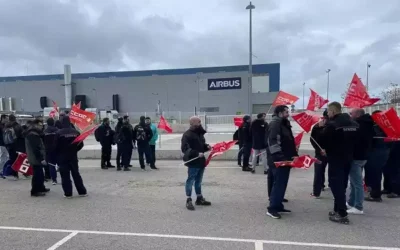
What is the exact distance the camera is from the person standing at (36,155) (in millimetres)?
6996

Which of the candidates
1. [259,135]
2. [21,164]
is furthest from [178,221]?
[21,164]

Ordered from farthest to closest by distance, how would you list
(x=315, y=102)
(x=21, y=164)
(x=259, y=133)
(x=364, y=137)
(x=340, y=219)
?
(x=315, y=102), (x=259, y=133), (x=21, y=164), (x=364, y=137), (x=340, y=219)

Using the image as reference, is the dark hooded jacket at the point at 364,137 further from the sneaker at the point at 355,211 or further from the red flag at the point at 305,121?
the red flag at the point at 305,121

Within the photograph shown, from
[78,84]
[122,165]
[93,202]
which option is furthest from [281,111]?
[78,84]

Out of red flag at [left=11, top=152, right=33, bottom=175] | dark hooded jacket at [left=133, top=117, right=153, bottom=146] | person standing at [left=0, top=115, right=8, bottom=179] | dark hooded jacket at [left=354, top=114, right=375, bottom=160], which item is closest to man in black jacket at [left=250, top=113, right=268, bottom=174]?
dark hooded jacket at [left=133, top=117, right=153, bottom=146]

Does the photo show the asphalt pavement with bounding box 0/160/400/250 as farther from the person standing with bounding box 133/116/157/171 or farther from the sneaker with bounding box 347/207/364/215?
the person standing with bounding box 133/116/157/171

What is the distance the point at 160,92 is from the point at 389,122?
5211 centimetres

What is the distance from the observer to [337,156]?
5074 millimetres

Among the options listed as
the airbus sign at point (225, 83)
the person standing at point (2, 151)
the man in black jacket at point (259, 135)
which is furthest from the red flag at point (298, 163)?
the airbus sign at point (225, 83)

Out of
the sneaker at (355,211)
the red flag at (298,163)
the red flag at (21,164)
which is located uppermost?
the red flag at (298,163)

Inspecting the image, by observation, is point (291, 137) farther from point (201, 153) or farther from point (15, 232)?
point (15, 232)

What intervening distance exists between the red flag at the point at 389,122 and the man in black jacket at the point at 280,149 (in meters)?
2.07

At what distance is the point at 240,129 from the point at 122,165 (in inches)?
160

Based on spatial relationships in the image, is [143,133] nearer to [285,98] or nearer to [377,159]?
[285,98]
